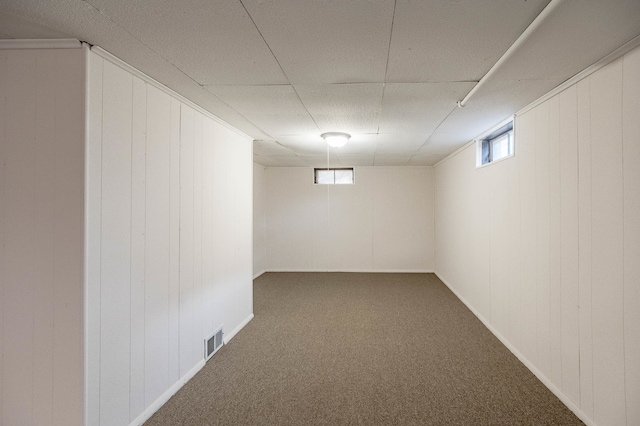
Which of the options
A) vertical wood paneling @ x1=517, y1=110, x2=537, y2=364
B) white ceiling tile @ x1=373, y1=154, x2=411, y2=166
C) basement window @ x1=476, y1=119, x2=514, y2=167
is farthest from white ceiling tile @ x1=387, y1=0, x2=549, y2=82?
white ceiling tile @ x1=373, y1=154, x2=411, y2=166

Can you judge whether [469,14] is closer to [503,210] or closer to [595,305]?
[595,305]

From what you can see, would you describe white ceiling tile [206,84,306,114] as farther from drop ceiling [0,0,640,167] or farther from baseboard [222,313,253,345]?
baseboard [222,313,253,345]

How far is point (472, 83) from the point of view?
226 centimetres

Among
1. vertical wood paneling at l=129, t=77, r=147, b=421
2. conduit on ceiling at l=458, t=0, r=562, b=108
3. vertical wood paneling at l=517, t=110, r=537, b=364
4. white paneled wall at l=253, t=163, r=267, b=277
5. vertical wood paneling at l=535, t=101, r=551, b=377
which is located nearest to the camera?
conduit on ceiling at l=458, t=0, r=562, b=108

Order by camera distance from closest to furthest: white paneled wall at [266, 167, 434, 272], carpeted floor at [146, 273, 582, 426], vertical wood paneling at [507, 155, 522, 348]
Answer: carpeted floor at [146, 273, 582, 426] → vertical wood paneling at [507, 155, 522, 348] → white paneled wall at [266, 167, 434, 272]

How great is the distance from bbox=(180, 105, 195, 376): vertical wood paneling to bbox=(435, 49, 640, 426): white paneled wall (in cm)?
285

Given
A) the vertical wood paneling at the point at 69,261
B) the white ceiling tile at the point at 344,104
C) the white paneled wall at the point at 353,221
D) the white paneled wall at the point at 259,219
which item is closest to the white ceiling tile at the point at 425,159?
the white paneled wall at the point at 353,221

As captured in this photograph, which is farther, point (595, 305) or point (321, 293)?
point (321, 293)

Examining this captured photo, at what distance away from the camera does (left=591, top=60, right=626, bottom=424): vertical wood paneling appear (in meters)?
1.77

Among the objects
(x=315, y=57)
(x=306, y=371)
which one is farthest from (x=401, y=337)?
(x=315, y=57)

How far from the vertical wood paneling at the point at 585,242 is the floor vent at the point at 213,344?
2867 millimetres

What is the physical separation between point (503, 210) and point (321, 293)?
3.00m

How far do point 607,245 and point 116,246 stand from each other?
2.87 metres

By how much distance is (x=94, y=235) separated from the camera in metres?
1.71
